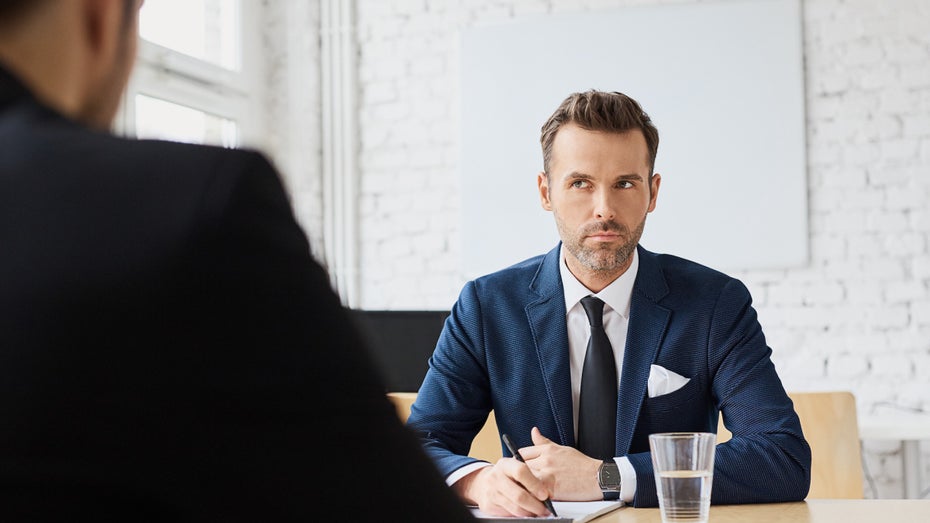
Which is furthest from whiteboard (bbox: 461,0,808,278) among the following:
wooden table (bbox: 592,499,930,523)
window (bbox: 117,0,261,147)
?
wooden table (bbox: 592,499,930,523)

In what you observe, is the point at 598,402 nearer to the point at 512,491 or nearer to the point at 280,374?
the point at 512,491

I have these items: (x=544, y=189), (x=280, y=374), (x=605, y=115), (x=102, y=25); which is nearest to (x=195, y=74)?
(x=544, y=189)

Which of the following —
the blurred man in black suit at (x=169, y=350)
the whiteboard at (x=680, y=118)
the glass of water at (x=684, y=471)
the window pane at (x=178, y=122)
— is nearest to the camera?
the blurred man in black suit at (x=169, y=350)

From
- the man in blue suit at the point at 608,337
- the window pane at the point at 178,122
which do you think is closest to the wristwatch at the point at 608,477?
the man in blue suit at the point at 608,337

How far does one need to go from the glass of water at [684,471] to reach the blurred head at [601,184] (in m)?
0.78

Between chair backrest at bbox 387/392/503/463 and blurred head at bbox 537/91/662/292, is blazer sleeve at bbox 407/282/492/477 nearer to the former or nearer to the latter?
chair backrest at bbox 387/392/503/463

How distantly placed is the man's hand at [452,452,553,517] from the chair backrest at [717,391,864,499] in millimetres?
699

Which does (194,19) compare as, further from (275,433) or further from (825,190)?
(275,433)

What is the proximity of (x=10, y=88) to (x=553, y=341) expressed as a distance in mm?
1636

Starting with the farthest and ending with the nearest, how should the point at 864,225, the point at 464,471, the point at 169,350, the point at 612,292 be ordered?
the point at 864,225 < the point at 612,292 < the point at 464,471 < the point at 169,350

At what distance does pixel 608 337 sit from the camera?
6.59ft

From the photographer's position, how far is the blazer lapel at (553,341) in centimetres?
195

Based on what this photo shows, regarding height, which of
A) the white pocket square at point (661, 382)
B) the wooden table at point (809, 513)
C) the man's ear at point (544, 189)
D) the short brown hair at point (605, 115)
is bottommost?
the wooden table at point (809, 513)

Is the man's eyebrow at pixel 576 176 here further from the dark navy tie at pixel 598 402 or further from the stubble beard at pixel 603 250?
the dark navy tie at pixel 598 402
